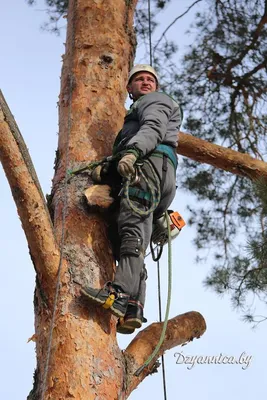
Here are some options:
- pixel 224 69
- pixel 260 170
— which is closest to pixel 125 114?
pixel 260 170

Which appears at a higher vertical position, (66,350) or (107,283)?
(107,283)

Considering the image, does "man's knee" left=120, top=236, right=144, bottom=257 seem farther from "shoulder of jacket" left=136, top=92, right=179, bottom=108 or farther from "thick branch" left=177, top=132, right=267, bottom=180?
"thick branch" left=177, top=132, right=267, bottom=180

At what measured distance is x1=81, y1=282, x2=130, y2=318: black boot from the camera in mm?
2840

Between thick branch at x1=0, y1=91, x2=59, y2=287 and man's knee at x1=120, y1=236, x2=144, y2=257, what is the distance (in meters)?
0.32

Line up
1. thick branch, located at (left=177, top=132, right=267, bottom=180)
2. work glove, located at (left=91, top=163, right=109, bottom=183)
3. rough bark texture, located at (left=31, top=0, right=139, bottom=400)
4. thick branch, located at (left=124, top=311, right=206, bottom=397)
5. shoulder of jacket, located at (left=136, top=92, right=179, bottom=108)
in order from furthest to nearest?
1. thick branch, located at (left=177, top=132, right=267, bottom=180)
2. shoulder of jacket, located at (left=136, top=92, right=179, bottom=108)
3. work glove, located at (left=91, top=163, right=109, bottom=183)
4. thick branch, located at (left=124, top=311, right=206, bottom=397)
5. rough bark texture, located at (left=31, top=0, right=139, bottom=400)

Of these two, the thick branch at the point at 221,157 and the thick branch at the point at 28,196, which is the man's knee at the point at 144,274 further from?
the thick branch at the point at 221,157

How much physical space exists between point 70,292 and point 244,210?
11.5 feet

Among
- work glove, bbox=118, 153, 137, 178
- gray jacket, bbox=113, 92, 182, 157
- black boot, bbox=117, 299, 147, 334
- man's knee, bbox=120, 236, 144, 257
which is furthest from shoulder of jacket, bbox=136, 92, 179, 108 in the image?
black boot, bbox=117, 299, 147, 334

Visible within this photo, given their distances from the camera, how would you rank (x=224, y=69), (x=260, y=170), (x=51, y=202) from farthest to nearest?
(x=224, y=69) → (x=260, y=170) → (x=51, y=202)

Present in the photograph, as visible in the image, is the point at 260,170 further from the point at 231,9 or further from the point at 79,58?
the point at 231,9

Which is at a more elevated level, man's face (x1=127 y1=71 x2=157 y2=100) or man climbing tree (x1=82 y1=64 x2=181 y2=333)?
man's face (x1=127 y1=71 x2=157 y2=100)

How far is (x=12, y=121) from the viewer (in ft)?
9.09

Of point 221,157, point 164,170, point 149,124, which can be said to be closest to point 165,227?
point 164,170

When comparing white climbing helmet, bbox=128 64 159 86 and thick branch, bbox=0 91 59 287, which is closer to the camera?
thick branch, bbox=0 91 59 287
